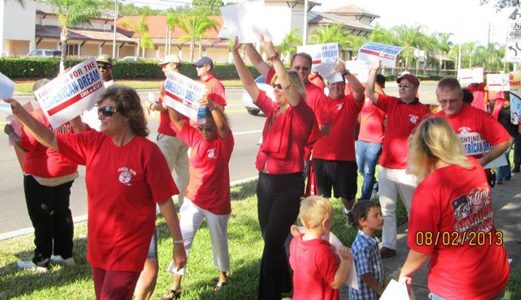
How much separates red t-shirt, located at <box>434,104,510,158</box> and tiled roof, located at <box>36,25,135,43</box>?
6304 centimetres

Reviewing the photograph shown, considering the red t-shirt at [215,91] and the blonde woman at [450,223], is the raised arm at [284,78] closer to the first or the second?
the blonde woman at [450,223]

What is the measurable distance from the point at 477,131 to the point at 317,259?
244cm

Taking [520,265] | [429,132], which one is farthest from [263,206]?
[520,265]

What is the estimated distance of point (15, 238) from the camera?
7.25 meters

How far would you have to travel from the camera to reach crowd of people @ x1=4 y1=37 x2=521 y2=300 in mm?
3732

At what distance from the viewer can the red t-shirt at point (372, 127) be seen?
29.1ft

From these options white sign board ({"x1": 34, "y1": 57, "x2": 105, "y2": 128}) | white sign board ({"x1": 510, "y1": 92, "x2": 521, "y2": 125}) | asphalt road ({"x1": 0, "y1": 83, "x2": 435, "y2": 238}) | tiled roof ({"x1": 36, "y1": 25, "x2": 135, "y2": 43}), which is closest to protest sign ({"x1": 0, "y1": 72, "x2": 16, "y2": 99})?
white sign board ({"x1": 34, "y1": 57, "x2": 105, "y2": 128})

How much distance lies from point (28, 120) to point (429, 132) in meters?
2.40

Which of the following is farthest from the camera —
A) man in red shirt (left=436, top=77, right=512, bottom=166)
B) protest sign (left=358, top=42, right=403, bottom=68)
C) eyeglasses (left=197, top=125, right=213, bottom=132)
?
protest sign (left=358, top=42, right=403, bottom=68)

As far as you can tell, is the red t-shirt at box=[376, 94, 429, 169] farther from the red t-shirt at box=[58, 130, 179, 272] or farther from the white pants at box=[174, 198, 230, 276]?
the red t-shirt at box=[58, 130, 179, 272]

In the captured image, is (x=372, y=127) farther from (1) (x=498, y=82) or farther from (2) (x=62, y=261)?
(2) (x=62, y=261)

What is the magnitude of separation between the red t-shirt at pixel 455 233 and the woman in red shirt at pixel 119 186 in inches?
61.3

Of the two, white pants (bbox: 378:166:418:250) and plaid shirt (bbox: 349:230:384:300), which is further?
white pants (bbox: 378:166:418:250)

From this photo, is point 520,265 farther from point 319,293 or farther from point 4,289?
point 4,289
